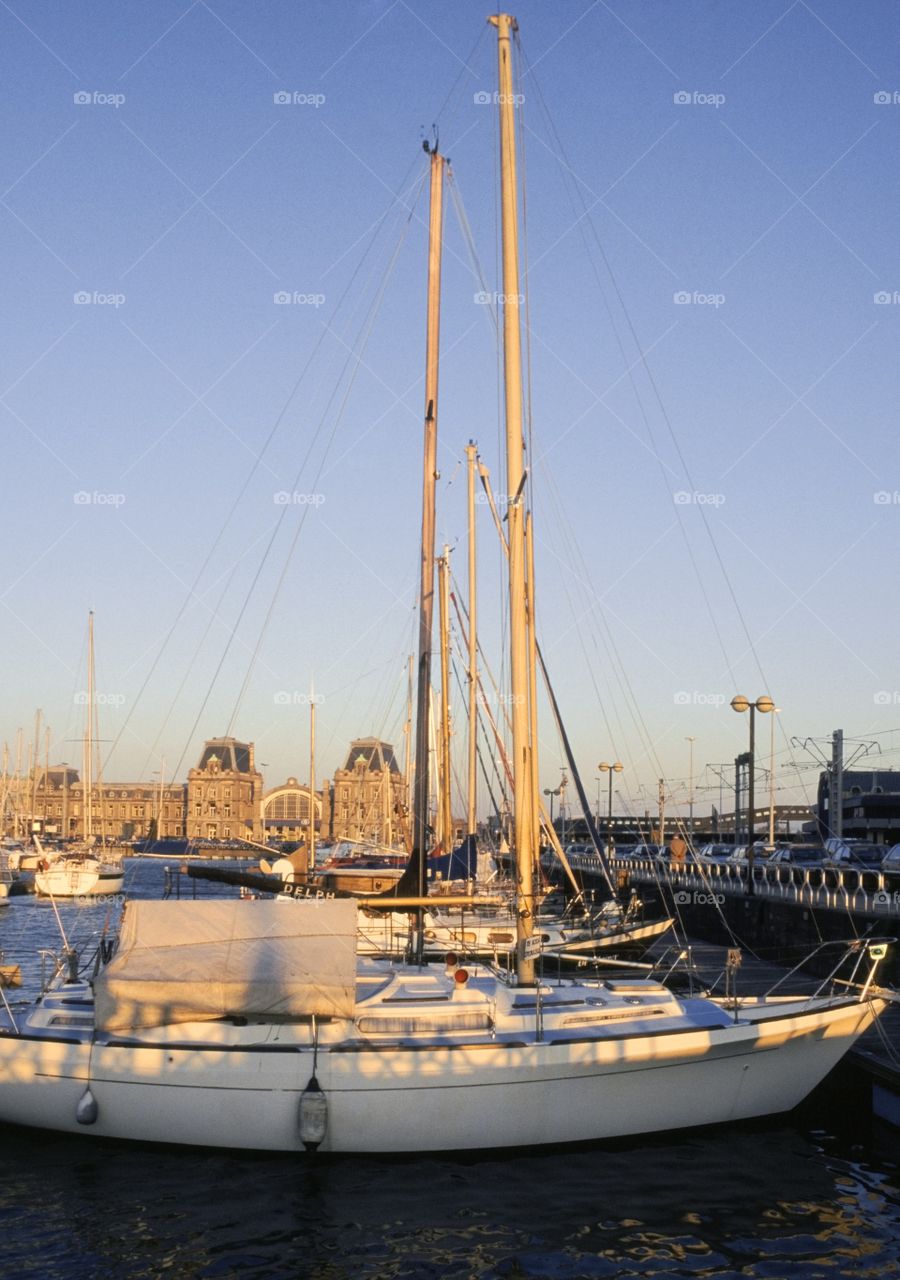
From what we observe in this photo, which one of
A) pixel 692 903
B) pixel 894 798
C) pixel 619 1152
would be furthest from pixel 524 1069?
pixel 894 798

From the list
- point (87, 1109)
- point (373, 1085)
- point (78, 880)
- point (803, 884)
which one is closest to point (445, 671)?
point (803, 884)

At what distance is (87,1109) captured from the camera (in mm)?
17172

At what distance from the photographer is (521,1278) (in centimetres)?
1353

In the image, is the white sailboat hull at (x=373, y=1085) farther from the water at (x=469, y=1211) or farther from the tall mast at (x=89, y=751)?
the tall mast at (x=89, y=751)

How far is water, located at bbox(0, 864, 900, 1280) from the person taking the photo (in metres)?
13.9

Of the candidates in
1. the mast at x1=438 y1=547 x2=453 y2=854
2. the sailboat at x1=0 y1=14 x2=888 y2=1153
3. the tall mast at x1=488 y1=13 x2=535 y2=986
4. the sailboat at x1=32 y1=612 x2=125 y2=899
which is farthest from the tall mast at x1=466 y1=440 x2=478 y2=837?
the sailboat at x1=32 y1=612 x2=125 y2=899

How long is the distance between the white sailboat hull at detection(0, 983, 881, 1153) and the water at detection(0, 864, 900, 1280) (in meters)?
0.40

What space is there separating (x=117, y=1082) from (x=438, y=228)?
18359 millimetres

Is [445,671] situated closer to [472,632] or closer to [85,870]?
[472,632]

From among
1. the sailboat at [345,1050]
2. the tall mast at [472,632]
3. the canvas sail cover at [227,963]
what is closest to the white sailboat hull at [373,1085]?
the sailboat at [345,1050]

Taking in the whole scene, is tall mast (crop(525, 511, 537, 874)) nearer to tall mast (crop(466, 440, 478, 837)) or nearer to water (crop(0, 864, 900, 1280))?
water (crop(0, 864, 900, 1280))

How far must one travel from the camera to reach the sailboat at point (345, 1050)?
16.9m

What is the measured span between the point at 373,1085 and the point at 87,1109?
4062mm

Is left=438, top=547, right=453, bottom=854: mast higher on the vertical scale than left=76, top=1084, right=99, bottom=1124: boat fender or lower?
higher
